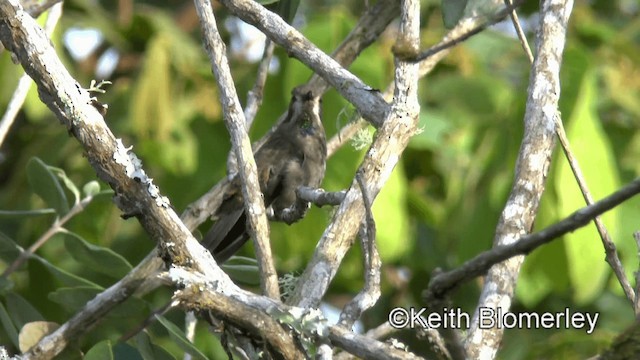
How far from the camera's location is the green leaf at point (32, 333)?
283cm

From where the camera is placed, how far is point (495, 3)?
282cm

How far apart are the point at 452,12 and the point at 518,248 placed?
1.28m

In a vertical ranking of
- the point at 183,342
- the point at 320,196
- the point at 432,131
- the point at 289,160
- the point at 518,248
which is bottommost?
the point at 518,248

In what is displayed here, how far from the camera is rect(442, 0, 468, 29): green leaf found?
2.75m

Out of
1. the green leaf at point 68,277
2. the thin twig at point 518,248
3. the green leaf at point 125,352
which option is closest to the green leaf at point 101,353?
the green leaf at point 125,352

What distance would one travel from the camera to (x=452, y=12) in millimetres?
2768

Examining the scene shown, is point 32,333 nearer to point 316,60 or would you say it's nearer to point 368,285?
point 316,60

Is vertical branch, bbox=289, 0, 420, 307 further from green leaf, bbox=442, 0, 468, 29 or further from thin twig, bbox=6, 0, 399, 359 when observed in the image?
green leaf, bbox=442, 0, 468, 29

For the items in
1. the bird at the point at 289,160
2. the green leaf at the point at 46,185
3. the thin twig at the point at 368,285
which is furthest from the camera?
the bird at the point at 289,160

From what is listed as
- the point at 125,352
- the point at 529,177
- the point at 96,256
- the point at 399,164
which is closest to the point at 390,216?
the point at 399,164

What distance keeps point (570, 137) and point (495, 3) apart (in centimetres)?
110

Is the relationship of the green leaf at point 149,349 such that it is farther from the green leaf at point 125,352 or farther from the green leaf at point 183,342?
the green leaf at point 183,342

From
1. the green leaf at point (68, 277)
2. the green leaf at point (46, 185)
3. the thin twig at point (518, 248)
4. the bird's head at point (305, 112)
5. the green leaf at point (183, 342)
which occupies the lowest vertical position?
the thin twig at point (518, 248)

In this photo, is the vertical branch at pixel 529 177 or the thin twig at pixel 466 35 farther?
the vertical branch at pixel 529 177
